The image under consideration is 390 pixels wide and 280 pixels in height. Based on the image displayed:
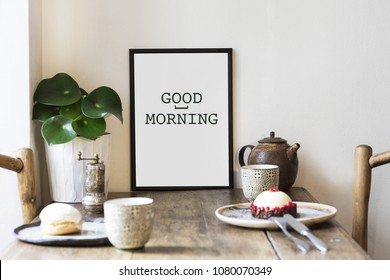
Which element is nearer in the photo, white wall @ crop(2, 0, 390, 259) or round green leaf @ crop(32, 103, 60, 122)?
round green leaf @ crop(32, 103, 60, 122)

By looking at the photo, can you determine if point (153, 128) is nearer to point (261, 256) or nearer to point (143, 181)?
point (143, 181)

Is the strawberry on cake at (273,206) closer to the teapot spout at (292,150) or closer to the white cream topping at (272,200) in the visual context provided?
the white cream topping at (272,200)

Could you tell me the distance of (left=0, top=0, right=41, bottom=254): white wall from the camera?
1951 mm

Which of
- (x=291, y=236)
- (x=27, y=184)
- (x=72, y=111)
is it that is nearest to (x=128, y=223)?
(x=291, y=236)

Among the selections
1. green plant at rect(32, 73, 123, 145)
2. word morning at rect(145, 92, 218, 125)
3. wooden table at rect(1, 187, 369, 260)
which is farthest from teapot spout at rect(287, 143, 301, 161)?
green plant at rect(32, 73, 123, 145)

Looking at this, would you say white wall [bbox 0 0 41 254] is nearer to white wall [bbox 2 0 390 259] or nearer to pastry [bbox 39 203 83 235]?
white wall [bbox 2 0 390 259]

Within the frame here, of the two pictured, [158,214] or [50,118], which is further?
[50,118]

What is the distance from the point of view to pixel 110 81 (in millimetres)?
2121

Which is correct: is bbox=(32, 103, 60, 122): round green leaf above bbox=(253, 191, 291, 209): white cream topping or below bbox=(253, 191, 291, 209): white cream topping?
above

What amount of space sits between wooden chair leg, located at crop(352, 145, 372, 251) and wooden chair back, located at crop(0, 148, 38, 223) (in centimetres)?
93

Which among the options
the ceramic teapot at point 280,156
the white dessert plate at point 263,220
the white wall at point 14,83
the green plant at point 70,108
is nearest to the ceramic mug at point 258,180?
the white dessert plate at point 263,220

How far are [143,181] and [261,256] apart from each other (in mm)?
917

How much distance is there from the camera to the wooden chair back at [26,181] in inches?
72.4
